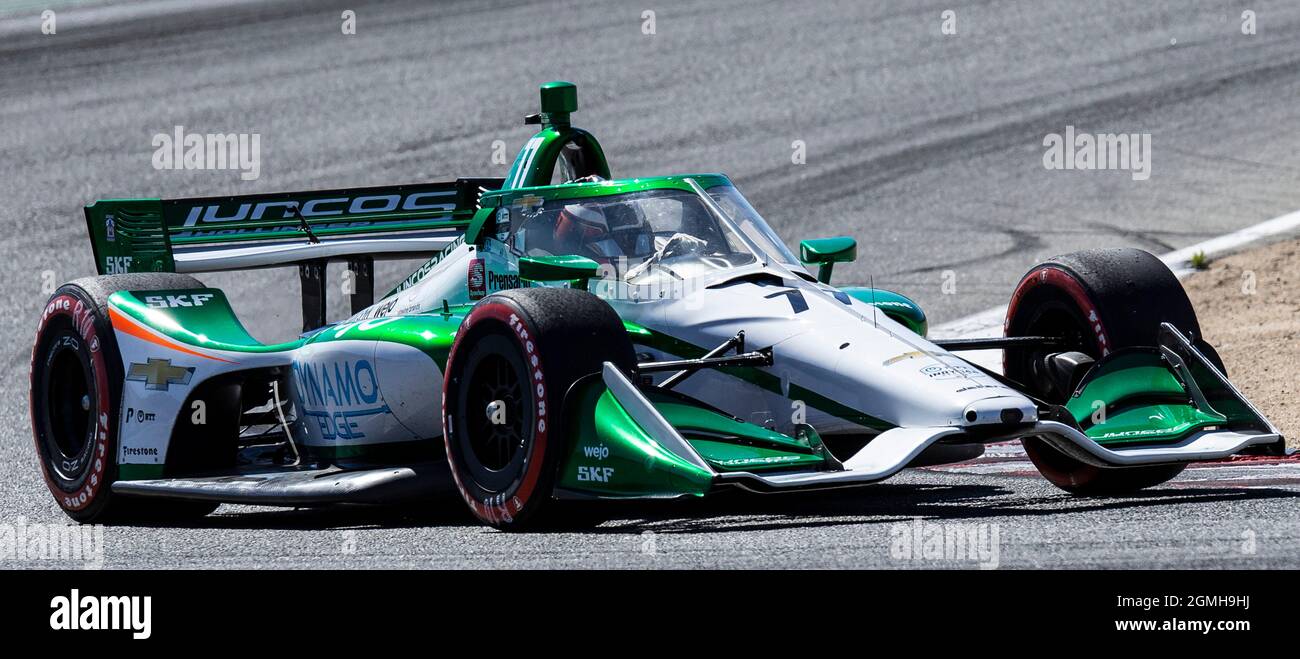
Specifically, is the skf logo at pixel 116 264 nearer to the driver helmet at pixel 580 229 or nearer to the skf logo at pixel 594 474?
the driver helmet at pixel 580 229

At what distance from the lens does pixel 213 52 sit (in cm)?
2322

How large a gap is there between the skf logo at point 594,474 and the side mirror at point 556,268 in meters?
0.99

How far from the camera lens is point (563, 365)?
7.04 meters

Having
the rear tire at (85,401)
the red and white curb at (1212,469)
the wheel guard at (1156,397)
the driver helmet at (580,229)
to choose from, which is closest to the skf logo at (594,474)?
the driver helmet at (580,229)

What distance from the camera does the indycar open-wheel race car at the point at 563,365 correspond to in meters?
7.05

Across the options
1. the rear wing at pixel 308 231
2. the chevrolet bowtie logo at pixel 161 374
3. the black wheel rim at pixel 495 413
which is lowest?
the black wheel rim at pixel 495 413

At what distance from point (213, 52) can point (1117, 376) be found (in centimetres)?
1746

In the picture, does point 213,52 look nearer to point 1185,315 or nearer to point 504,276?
point 504,276

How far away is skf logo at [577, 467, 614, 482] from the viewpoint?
6.96 meters

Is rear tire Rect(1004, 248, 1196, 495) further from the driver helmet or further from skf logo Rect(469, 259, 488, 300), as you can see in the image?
skf logo Rect(469, 259, 488, 300)

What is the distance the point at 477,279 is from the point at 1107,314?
280 cm

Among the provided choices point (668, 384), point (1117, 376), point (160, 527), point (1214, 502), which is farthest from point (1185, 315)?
point (160, 527)

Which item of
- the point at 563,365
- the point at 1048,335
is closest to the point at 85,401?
the point at 563,365

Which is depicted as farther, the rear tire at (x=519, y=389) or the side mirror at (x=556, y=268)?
the side mirror at (x=556, y=268)
